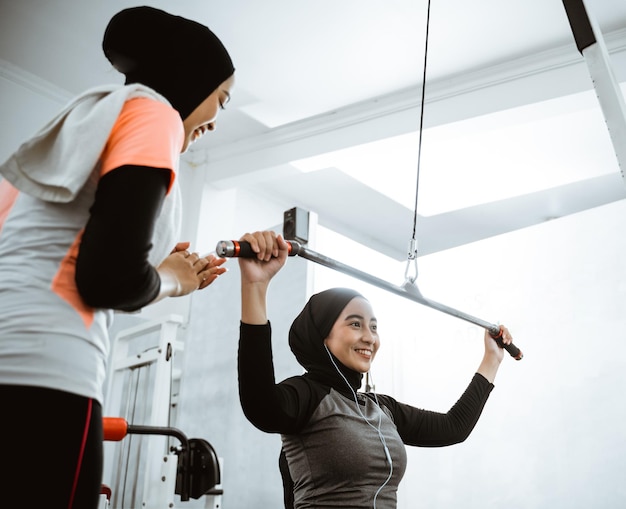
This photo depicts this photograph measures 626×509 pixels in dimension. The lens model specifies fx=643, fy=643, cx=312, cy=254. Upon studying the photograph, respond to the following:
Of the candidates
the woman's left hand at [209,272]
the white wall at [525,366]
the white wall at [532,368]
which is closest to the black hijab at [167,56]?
the woman's left hand at [209,272]

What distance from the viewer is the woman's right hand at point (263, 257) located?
113cm

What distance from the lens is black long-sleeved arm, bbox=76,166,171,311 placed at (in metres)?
0.63

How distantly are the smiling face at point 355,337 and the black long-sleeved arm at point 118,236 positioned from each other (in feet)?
3.51

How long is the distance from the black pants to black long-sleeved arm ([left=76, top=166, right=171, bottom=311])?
0.11 meters

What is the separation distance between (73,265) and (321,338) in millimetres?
1116

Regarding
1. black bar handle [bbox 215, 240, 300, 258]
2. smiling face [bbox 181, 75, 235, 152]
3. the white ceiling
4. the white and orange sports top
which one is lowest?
the white and orange sports top

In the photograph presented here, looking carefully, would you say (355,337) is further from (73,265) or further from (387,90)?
(387,90)

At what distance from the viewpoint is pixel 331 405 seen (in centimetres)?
151

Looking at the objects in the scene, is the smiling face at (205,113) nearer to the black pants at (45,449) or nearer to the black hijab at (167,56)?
the black hijab at (167,56)

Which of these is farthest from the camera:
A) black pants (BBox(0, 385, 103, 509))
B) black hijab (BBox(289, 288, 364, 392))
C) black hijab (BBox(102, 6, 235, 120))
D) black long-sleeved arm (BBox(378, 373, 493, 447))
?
black long-sleeved arm (BBox(378, 373, 493, 447))

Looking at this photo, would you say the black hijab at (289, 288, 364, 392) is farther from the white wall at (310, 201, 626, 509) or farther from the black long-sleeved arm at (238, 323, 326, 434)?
the white wall at (310, 201, 626, 509)

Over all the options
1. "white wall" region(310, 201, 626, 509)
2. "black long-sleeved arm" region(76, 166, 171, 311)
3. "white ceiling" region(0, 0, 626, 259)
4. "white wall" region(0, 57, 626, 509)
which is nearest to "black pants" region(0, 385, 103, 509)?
"black long-sleeved arm" region(76, 166, 171, 311)

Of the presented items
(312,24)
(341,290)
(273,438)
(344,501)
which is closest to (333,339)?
(341,290)

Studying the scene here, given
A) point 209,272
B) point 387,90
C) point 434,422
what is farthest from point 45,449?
point 387,90
